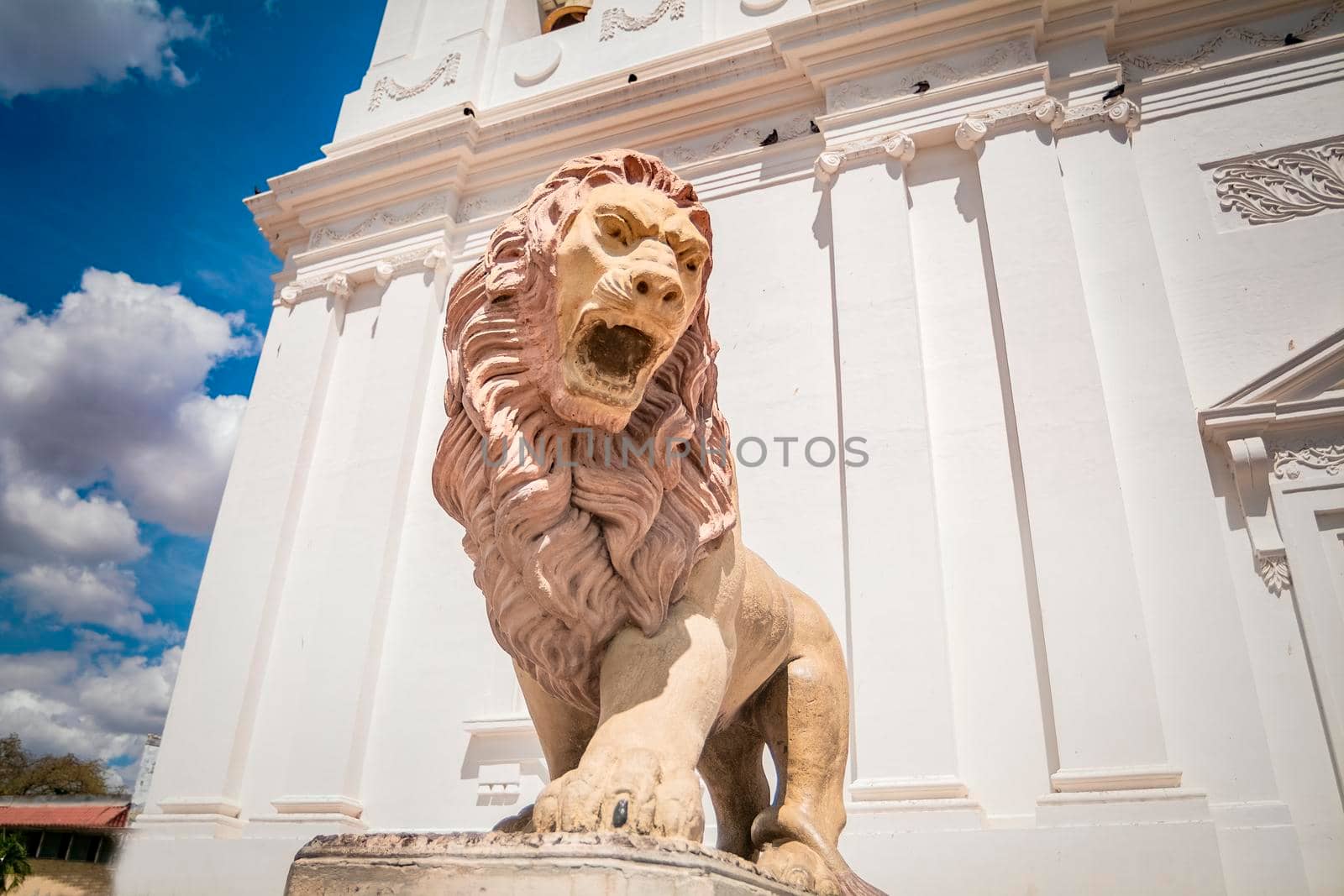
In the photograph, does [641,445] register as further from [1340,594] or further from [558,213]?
[1340,594]

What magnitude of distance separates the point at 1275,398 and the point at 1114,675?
2109mm

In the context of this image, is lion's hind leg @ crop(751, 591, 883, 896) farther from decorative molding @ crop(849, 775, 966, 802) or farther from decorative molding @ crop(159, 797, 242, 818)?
decorative molding @ crop(159, 797, 242, 818)

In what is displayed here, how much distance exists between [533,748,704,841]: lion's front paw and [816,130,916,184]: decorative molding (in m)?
6.23

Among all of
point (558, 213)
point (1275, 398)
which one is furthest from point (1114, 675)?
point (558, 213)

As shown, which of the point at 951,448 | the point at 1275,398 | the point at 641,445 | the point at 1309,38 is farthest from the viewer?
the point at 1309,38

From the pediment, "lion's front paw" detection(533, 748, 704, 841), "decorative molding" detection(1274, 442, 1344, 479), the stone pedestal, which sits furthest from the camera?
the pediment

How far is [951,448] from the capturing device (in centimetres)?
604

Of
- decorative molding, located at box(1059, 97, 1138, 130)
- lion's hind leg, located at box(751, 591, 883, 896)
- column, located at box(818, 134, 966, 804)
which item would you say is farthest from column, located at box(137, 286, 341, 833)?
decorative molding, located at box(1059, 97, 1138, 130)

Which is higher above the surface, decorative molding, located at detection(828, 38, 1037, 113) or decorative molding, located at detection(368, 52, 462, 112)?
decorative molding, located at detection(368, 52, 462, 112)

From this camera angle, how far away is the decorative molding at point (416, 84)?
983 cm

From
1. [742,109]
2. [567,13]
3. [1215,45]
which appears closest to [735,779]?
[742,109]

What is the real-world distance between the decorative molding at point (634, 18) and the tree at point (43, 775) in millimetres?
25192

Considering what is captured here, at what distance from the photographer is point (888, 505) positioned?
5898 mm

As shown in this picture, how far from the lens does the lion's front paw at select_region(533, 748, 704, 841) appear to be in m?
1.66
